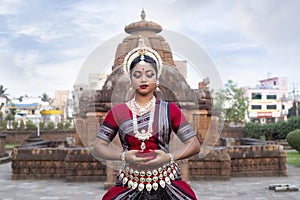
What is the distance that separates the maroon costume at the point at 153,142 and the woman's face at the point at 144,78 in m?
0.17

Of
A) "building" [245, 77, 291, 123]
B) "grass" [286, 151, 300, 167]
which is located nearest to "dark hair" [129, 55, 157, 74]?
"grass" [286, 151, 300, 167]

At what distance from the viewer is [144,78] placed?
3.48 meters

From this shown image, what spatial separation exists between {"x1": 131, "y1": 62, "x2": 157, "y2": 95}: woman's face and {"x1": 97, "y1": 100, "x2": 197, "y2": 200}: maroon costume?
17 cm

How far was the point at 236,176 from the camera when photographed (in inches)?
483

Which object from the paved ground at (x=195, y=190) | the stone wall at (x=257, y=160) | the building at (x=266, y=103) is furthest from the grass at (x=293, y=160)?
the building at (x=266, y=103)

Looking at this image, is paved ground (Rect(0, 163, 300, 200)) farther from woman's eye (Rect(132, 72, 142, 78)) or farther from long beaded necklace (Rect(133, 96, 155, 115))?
woman's eye (Rect(132, 72, 142, 78))

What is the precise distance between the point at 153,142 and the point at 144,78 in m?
0.56

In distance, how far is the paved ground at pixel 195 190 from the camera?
30.8 ft

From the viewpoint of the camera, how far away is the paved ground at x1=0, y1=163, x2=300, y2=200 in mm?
9383

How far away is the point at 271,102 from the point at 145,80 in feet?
210

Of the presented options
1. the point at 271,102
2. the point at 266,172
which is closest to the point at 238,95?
the point at 271,102

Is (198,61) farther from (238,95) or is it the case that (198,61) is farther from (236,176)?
(238,95)

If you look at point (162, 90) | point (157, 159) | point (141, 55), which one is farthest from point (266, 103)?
point (157, 159)

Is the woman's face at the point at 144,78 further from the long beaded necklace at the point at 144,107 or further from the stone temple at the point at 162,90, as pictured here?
the stone temple at the point at 162,90
